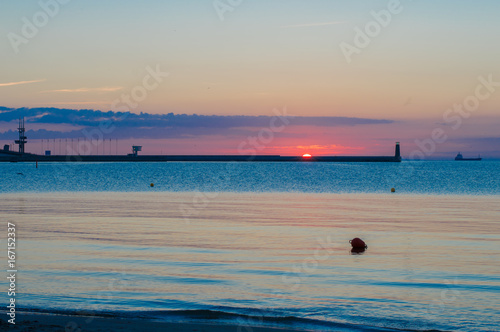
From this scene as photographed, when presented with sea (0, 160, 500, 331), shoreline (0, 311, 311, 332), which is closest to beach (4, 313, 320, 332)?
shoreline (0, 311, 311, 332)

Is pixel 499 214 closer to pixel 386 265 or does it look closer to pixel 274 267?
pixel 386 265

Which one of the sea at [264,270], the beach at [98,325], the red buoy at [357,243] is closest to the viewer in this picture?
the beach at [98,325]

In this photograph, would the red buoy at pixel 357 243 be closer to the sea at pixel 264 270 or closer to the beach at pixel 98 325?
the sea at pixel 264 270

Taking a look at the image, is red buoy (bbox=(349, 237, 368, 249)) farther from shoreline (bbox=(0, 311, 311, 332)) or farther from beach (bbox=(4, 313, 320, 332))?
beach (bbox=(4, 313, 320, 332))

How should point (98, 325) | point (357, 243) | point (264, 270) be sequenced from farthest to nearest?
point (357, 243)
point (264, 270)
point (98, 325)

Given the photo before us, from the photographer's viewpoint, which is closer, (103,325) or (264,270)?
(103,325)

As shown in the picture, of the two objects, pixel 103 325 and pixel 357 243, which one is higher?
pixel 357 243

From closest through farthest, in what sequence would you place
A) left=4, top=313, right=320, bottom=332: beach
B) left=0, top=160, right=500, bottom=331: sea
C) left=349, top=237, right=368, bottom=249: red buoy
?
left=4, top=313, right=320, bottom=332: beach, left=0, top=160, right=500, bottom=331: sea, left=349, top=237, right=368, bottom=249: red buoy

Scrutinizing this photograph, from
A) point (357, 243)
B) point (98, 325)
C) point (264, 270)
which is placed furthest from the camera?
point (357, 243)

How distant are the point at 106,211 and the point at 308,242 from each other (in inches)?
757

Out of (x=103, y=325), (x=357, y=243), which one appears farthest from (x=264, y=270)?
(x=103, y=325)

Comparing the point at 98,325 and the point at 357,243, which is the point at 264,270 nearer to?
the point at 357,243

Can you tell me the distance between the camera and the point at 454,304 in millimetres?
16547

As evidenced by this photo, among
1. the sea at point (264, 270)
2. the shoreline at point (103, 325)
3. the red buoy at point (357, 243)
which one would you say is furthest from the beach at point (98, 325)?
the red buoy at point (357, 243)
